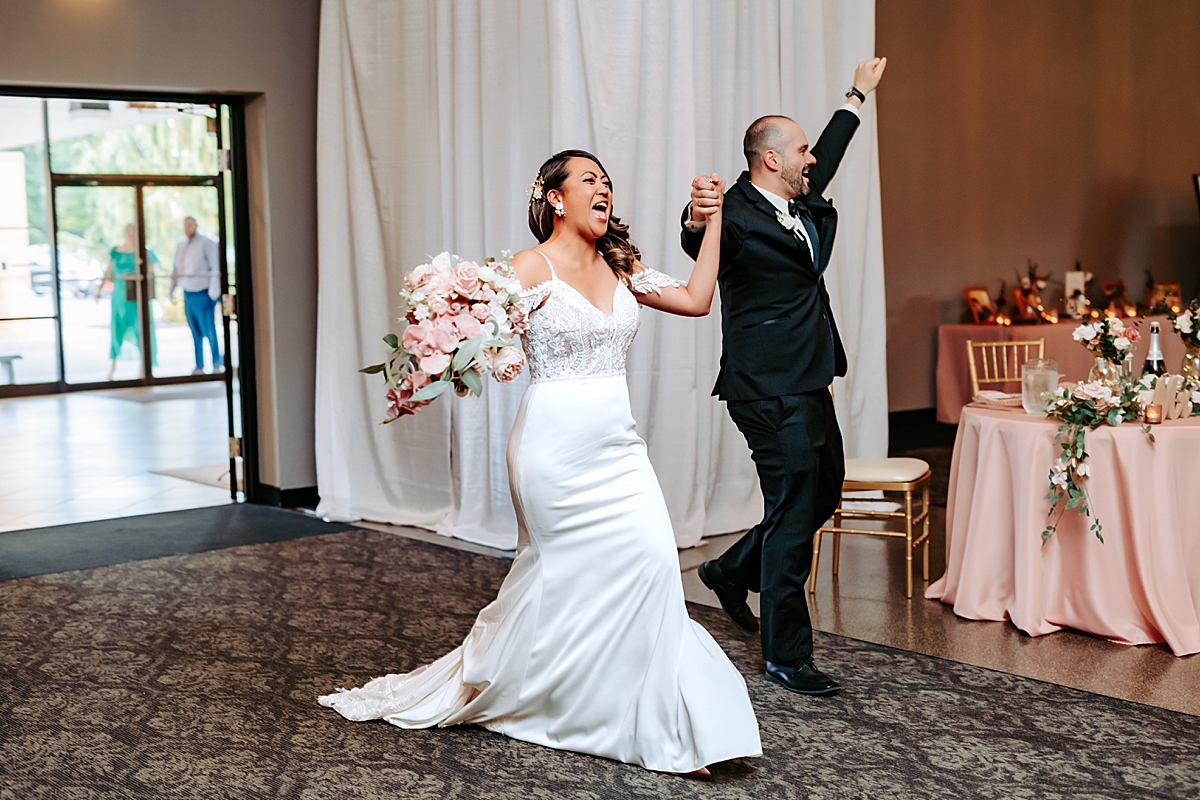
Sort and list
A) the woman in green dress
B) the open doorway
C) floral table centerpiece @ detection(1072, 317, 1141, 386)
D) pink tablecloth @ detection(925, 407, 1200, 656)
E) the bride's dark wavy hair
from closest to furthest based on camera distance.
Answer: the bride's dark wavy hair → pink tablecloth @ detection(925, 407, 1200, 656) → floral table centerpiece @ detection(1072, 317, 1141, 386) → the open doorway → the woman in green dress

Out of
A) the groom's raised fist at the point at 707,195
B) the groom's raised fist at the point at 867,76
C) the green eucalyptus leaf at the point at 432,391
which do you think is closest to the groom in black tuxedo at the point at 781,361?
the groom's raised fist at the point at 707,195

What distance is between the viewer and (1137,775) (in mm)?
3070

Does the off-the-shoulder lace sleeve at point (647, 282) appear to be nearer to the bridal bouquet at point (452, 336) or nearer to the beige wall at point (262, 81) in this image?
the bridal bouquet at point (452, 336)

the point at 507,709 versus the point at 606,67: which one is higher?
the point at 606,67

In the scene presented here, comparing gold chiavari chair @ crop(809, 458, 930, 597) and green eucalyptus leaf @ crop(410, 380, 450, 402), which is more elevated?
green eucalyptus leaf @ crop(410, 380, 450, 402)

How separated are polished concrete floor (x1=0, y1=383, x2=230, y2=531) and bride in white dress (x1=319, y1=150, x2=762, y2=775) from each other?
430 cm

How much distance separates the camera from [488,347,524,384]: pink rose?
304 centimetres

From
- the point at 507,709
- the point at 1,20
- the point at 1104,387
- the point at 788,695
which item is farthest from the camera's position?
the point at 1,20

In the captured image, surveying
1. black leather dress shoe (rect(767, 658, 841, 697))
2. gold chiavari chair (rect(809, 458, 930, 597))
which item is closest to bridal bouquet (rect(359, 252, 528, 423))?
black leather dress shoe (rect(767, 658, 841, 697))

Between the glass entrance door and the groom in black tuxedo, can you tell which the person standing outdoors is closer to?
the glass entrance door

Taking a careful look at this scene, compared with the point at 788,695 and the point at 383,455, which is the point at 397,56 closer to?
the point at 383,455

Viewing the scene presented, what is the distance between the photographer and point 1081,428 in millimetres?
4195

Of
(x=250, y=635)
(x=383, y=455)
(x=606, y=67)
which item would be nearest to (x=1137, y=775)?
A: (x=250, y=635)

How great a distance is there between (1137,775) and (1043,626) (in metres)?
1.27
